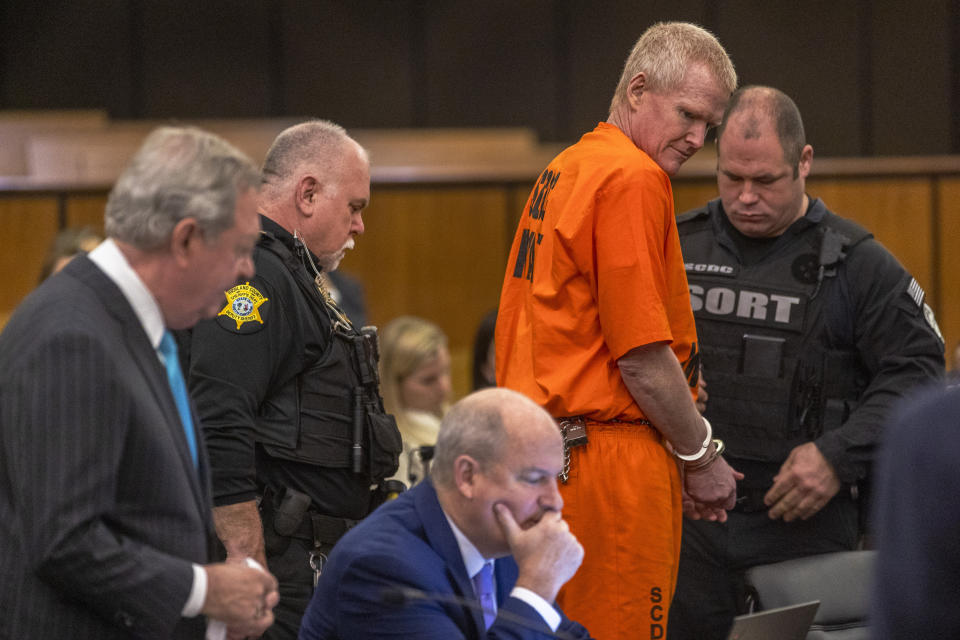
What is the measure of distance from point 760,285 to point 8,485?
2058 millimetres

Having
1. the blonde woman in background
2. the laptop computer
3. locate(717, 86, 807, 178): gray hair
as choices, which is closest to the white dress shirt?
the laptop computer

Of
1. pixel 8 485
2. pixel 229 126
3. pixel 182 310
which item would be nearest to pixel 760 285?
pixel 182 310

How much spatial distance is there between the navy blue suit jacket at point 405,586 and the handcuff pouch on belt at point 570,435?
1.35 feet

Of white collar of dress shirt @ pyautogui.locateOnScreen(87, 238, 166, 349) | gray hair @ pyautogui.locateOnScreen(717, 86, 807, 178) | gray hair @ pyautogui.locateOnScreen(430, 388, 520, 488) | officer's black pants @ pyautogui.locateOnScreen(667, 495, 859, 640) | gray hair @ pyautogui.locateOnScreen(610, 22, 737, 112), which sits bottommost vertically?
officer's black pants @ pyautogui.locateOnScreen(667, 495, 859, 640)

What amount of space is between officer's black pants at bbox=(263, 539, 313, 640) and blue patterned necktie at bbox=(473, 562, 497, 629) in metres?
0.54

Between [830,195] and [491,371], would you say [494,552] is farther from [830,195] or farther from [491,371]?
[830,195]

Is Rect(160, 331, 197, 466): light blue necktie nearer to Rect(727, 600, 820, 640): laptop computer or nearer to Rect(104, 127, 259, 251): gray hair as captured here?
Rect(104, 127, 259, 251): gray hair

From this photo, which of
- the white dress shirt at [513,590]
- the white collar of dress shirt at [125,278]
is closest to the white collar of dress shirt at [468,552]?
the white dress shirt at [513,590]

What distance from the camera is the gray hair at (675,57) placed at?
2.35 metres

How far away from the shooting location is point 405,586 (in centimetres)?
183

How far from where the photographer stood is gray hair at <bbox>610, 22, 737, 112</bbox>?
2.35 meters

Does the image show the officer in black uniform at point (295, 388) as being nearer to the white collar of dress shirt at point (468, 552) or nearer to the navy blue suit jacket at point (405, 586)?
the navy blue suit jacket at point (405, 586)

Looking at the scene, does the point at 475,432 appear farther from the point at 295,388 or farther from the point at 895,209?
the point at 895,209

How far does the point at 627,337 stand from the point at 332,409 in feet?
2.13
